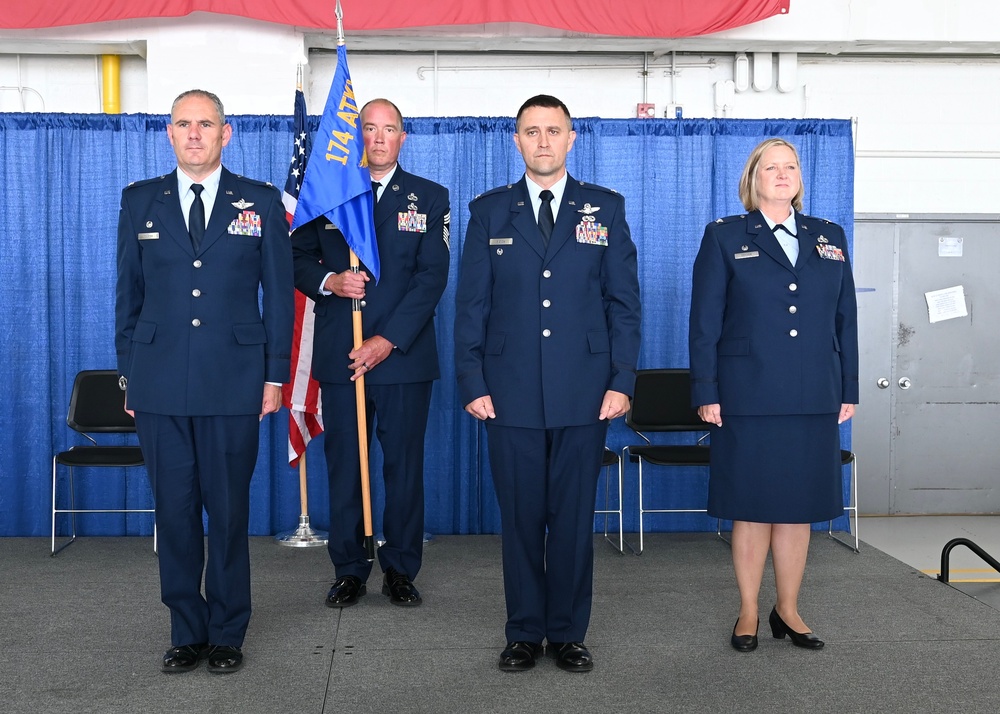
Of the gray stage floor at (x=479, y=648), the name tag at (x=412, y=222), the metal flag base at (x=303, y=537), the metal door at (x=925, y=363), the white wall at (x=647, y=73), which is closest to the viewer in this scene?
the gray stage floor at (x=479, y=648)

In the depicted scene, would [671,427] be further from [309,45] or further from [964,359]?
[309,45]

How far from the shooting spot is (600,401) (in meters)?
3.06

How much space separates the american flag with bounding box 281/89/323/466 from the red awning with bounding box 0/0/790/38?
98 centimetres

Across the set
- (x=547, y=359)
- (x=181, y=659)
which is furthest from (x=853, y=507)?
(x=181, y=659)

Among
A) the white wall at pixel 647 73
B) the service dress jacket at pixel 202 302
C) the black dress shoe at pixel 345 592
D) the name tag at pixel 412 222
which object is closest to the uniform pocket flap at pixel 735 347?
the name tag at pixel 412 222

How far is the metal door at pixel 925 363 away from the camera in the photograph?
6.36m

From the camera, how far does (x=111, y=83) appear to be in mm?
6059

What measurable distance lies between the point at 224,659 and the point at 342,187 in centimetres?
174

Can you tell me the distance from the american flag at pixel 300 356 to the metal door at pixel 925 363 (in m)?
3.61

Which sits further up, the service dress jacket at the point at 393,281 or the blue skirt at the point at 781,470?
the service dress jacket at the point at 393,281

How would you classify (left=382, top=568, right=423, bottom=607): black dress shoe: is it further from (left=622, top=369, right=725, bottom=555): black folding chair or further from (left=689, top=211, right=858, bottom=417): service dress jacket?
(left=622, top=369, right=725, bottom=555): black folding chair

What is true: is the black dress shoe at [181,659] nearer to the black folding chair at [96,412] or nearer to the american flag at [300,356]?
the american flag at [300,356]

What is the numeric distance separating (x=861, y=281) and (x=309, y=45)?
12.6ft

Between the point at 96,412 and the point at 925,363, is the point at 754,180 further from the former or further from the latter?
the point at 925,363
